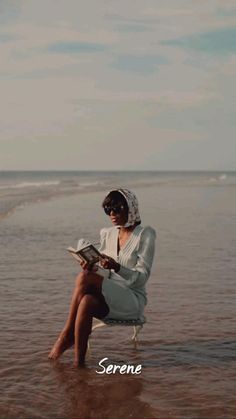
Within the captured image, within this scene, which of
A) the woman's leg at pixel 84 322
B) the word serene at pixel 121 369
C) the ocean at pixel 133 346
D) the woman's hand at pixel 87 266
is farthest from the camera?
the woman's hand at pixel 87 266

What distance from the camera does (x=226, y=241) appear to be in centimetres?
1227

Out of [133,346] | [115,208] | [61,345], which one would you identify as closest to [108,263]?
[115,208]

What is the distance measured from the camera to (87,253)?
17.3 feet

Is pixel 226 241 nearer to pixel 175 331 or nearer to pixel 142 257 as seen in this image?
pixel 175 331

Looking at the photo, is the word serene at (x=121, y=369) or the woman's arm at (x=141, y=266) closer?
the word serene at (x=121, y=369)

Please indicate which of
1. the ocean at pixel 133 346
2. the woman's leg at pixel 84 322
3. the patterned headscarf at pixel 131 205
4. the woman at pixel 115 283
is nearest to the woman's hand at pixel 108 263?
the woman at pixel 115 283

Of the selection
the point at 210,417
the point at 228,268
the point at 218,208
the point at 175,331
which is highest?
the point at 218,208

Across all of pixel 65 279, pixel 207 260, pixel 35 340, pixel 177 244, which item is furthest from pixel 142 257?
pixel 177 244

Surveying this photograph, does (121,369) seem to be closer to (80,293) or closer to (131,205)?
(80,293)

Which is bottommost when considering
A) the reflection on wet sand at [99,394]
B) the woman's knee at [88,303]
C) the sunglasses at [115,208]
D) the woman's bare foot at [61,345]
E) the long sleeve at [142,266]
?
the reflection on wet sand at [99,394]

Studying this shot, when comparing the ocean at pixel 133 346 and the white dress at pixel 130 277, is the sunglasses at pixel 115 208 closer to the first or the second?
the white dress at pixel 130 277

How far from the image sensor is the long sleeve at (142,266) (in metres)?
5.46

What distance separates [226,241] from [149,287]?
4457mm

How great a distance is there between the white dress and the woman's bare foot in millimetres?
381
